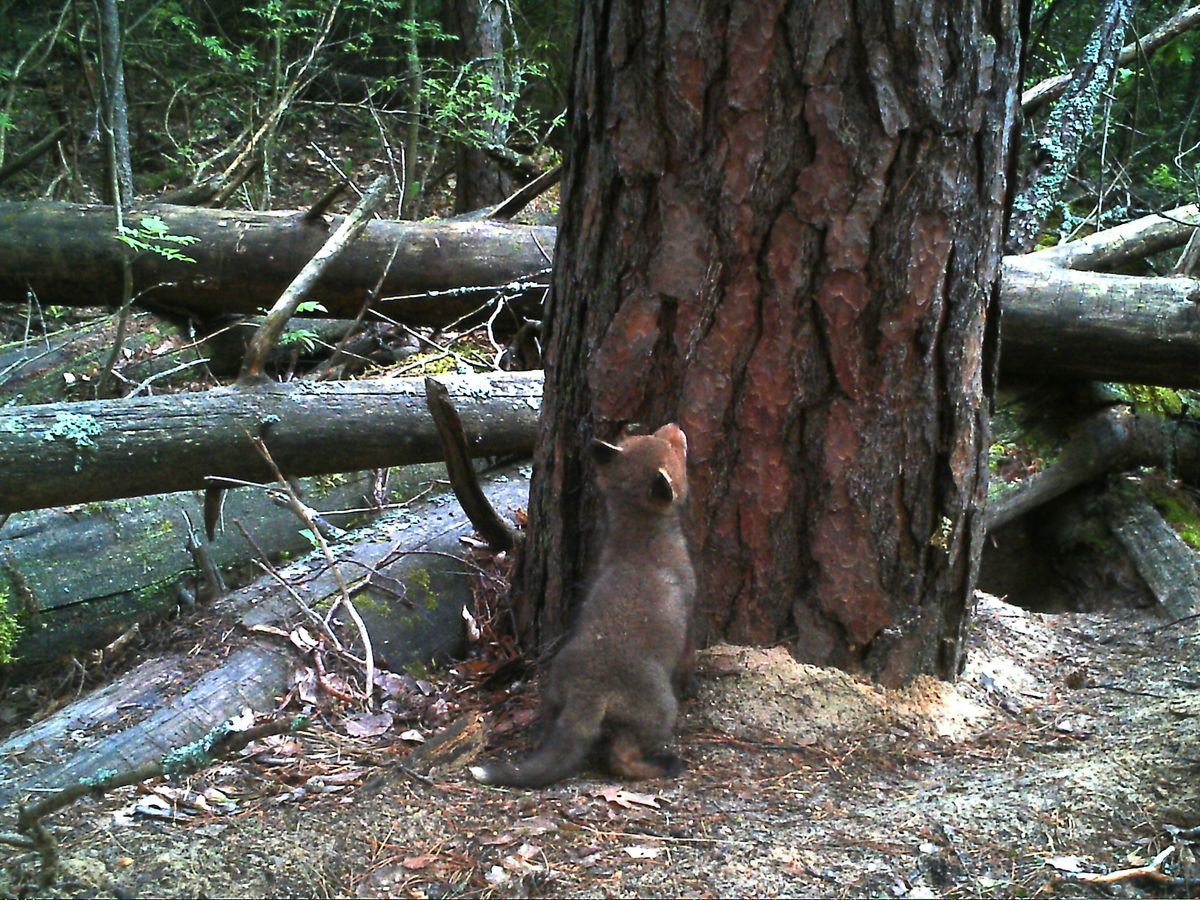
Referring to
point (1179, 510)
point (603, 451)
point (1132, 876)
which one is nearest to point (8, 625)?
point (603, 451)

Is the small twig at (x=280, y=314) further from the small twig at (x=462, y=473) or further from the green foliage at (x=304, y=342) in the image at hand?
the green foliage at (x=304, y=342)

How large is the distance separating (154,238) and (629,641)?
494 centimetres

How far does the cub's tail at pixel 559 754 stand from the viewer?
140 inches

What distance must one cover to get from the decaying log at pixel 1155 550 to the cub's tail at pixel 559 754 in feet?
11.3

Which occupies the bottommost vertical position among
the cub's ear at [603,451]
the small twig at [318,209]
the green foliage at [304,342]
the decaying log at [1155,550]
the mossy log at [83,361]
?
the decaying log at [1155,550]

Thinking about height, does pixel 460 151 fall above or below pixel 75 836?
above

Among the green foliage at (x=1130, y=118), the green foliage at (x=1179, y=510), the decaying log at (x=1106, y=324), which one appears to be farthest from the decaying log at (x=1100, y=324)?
the green foliage at (x=1130, y=118)

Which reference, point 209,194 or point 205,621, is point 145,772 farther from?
point 209,194

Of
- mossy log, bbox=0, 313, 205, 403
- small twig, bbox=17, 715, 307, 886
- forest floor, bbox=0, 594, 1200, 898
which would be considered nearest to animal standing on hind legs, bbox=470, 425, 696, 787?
forest floor, bbox=0, 594, 1200, 898

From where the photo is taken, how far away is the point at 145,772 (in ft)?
10.8

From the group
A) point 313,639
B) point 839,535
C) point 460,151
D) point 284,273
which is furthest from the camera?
point 460,151

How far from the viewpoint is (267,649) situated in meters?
4.56

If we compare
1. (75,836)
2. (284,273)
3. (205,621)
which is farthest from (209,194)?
(75,836)

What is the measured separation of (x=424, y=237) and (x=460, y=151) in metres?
3.53
